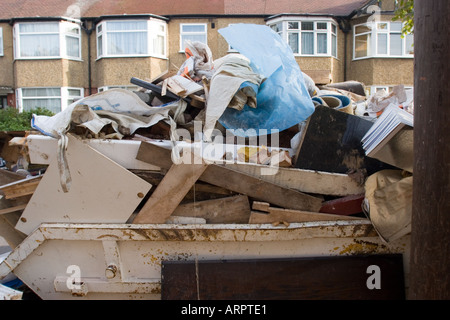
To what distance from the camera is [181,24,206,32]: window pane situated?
17953 millimetres

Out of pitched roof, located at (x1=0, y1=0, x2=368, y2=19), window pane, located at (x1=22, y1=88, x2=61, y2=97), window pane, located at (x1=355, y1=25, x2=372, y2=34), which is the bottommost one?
window pane, located at (x1=22, y1=88, x2=61, y2=97)

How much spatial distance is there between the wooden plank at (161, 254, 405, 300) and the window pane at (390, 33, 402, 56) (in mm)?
17671

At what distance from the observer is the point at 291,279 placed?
84.5 inches

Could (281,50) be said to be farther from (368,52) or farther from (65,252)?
(368,52)

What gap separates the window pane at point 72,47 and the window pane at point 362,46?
1260 centimetres

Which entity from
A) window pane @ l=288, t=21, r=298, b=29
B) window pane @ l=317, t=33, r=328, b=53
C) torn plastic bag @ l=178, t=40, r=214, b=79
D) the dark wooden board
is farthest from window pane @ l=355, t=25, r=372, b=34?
the dark wooden board

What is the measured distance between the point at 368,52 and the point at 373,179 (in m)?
17.4

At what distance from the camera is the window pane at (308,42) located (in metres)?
18.0

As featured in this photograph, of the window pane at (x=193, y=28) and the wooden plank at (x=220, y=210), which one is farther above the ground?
the window pane at (x=193, y=28)

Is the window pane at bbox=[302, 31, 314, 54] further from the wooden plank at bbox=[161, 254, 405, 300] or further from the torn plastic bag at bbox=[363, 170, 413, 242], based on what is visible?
the wooden plank at bbox=[161, 254, 405, 300]

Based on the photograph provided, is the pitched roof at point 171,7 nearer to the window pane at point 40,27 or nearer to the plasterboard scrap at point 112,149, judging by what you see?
the window pane at point 40,27

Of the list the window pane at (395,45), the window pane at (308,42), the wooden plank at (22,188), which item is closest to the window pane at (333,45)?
the window pane at (308,42)

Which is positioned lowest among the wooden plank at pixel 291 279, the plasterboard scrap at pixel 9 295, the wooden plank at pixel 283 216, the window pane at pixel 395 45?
the plasterboard scrap at pixel 9 295

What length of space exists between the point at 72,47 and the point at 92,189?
17.8 m
